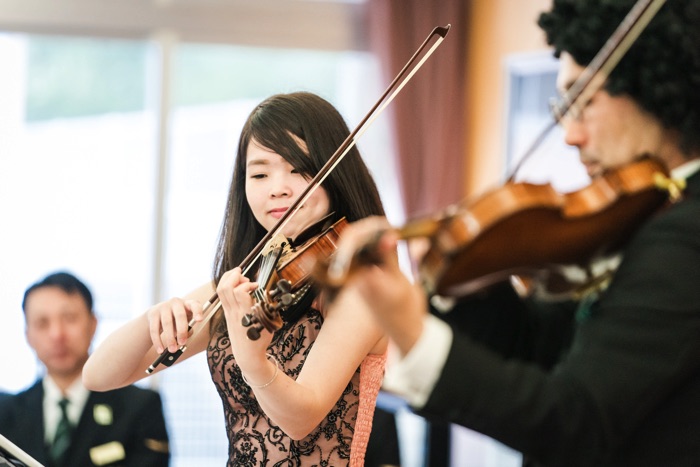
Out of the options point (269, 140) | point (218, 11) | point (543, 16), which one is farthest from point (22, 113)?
point (543, 16)

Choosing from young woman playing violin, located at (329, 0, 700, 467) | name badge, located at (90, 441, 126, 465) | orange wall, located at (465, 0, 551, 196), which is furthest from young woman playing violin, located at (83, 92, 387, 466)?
orange wall, located at (465, 0, 551, 196)

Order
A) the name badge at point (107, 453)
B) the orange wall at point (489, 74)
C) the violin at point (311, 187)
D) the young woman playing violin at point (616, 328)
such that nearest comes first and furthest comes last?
1. the young woman playing violin at point (616, 328)
2. the violin at point (311, 187)
3. the name badge at point (107, 453)
4. the orange wall at point (489, 74)

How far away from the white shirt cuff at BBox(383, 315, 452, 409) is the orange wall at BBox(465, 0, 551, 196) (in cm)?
376

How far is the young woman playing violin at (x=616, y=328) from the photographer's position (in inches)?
39.3

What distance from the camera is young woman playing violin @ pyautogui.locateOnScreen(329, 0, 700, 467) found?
3.27ft

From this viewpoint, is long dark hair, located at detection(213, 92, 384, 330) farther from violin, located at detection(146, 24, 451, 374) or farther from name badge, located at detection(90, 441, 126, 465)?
name badge, located at detection(90, 441, 126, 465)

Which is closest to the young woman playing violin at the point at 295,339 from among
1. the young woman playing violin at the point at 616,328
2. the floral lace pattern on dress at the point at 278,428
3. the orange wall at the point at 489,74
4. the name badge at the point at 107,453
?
the floral lace pattern on dress at the point at 278,428

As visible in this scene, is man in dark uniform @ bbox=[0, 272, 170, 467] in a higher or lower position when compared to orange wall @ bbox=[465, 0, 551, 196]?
lower

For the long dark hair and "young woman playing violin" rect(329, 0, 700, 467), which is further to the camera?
the long dark hair

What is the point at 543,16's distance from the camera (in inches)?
50.9

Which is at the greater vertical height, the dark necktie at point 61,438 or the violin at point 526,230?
the violin at point 526,230

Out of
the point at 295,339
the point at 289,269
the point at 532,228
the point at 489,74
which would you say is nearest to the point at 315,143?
the point at 289,269

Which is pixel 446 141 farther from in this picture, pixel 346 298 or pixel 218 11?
pixel 346 298

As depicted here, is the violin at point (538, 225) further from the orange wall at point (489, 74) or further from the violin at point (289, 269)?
the orange wall at point (489, 74)
